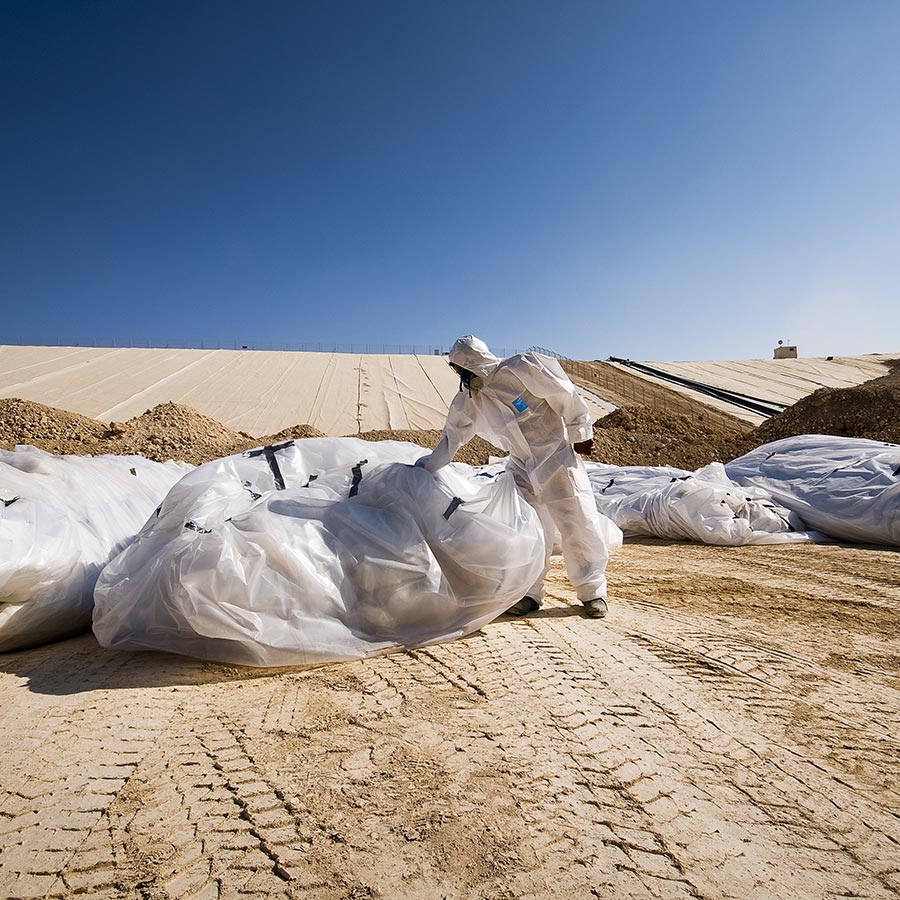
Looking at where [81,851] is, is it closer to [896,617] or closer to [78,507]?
[78,507]

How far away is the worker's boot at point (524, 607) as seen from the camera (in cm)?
285

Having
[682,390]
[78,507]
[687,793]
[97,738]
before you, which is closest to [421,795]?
[687,793]

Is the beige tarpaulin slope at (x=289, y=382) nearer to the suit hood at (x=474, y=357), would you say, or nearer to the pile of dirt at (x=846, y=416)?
the pile of dirt at (x=846, y=416)

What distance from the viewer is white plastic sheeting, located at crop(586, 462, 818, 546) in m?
4.73

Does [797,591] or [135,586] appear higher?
[135,586]

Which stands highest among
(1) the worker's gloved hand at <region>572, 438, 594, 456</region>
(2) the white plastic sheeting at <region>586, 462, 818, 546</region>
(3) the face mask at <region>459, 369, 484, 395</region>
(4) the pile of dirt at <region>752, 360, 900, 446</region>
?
(3) the face mask at <region>459, 369, 484, 395</region>

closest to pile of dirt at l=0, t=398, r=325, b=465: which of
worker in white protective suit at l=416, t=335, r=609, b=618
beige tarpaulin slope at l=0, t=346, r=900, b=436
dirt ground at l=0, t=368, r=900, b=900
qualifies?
beige tarpaulin slope at l=0, t=346, r=900, b=436

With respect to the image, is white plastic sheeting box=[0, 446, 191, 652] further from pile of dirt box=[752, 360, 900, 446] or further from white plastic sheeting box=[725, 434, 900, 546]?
pile of dirt box=[752, 360, 900, 446]

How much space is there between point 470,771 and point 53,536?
82.9 inches

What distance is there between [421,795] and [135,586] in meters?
1.47

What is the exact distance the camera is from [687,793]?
1405mm

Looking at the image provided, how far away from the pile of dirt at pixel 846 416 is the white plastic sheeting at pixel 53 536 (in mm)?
9567

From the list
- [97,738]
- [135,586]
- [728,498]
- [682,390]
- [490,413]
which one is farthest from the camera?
[682,390]

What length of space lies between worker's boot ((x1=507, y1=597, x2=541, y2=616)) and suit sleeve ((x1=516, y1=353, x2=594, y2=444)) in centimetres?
85
